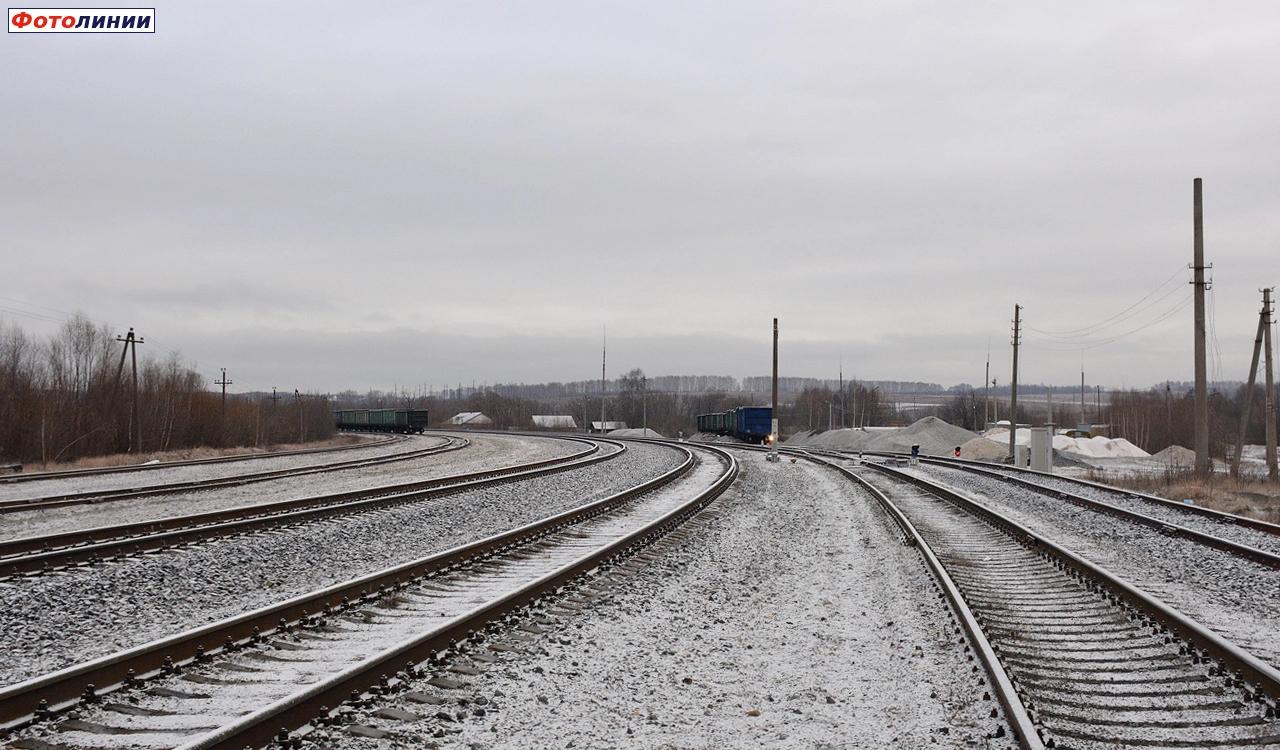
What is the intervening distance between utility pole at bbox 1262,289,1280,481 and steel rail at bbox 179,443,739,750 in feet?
93.8

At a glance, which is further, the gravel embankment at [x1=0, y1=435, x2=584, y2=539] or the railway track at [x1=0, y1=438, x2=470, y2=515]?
the railway track at [x1=0, y1=438, x2=470, y2=515]

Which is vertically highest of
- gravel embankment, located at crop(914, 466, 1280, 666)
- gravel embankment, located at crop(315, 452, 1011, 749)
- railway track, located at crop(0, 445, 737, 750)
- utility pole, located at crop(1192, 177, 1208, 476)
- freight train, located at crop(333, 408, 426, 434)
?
utility pole, located at crop(1192, 177, 1208, 476)

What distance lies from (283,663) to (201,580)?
4.03 meters

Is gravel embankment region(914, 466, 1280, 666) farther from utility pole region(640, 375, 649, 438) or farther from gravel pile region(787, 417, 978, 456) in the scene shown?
utility pole region(640, 375, 649, 438)

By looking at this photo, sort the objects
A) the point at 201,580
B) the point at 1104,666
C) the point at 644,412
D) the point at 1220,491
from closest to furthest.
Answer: the point at 1104,666 < the point at 201,580 < the point at 1220,491 < the point at 644,412

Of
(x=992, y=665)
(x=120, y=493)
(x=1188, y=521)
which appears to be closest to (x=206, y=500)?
(x=120, y=493)

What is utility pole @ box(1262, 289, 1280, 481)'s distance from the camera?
29.9 meters

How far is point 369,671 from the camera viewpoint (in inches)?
219

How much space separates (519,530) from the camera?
1229 cm

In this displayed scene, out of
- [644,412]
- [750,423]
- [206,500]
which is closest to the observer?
[206,500]

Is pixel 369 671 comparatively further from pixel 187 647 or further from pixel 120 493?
pixel 120 493

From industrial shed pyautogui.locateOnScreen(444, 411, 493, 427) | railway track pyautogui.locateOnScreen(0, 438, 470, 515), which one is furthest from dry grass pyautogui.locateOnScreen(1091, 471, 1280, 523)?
industrial shed pyautogui.locateOnScreen(444, 411, 493, 427)

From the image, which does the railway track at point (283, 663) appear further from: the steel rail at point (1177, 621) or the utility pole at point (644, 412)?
the utility pole at point (644, 412)

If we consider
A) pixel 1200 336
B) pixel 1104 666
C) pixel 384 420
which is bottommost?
pixel 384 420
